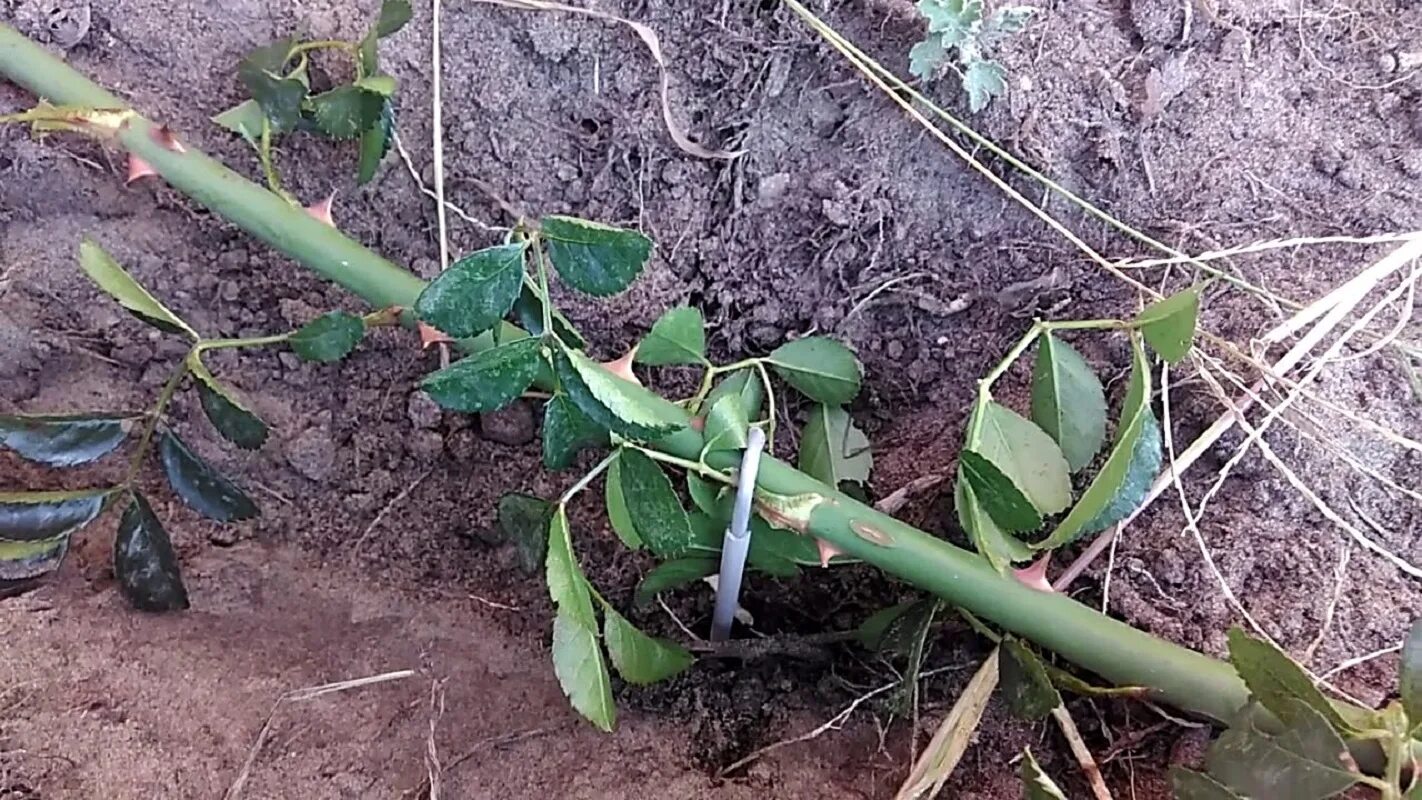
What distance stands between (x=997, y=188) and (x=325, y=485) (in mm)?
598

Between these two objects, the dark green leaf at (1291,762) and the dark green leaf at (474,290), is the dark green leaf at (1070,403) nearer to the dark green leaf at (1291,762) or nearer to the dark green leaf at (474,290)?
the dark green leaf at (1291,762)

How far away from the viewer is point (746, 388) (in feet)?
2.89

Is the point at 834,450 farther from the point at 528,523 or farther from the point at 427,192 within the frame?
the point at 427,192

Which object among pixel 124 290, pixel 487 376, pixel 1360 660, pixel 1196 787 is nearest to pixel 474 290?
pixel 487 376

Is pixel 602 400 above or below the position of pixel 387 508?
above

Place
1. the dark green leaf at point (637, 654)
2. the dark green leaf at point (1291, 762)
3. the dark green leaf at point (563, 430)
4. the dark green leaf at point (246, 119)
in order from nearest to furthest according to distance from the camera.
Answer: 1. the dark green leaf at point (1291, 762)
2. the dark green leaf at point (563, 430)
3. the dark green leaf at point (637, 654)
4. the dark green leaf at point (246, 119)

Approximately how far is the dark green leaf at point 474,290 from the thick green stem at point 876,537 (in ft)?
0.45

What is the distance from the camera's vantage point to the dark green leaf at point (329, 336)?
31.7 inches

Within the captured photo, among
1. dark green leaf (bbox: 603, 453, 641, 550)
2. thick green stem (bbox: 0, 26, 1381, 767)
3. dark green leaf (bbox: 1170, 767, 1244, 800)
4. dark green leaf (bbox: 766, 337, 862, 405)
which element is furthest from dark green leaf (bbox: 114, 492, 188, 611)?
dark green leaf (bbox: 1170, 767, 1244, 800)

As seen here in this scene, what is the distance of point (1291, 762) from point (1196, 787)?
0.05m

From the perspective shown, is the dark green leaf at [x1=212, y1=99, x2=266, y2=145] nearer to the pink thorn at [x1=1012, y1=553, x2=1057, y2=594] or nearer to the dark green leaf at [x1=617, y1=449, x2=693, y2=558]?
the dark green leaf at [x1=617, y1=449, x2=693, y2=558]

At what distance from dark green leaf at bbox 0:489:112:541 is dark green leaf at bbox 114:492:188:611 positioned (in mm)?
24

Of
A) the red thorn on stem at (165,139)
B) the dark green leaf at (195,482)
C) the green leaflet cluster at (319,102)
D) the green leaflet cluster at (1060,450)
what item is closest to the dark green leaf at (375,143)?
the green leaflet cluster at (319,102)

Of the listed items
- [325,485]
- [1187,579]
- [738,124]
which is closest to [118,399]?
[325,485]
